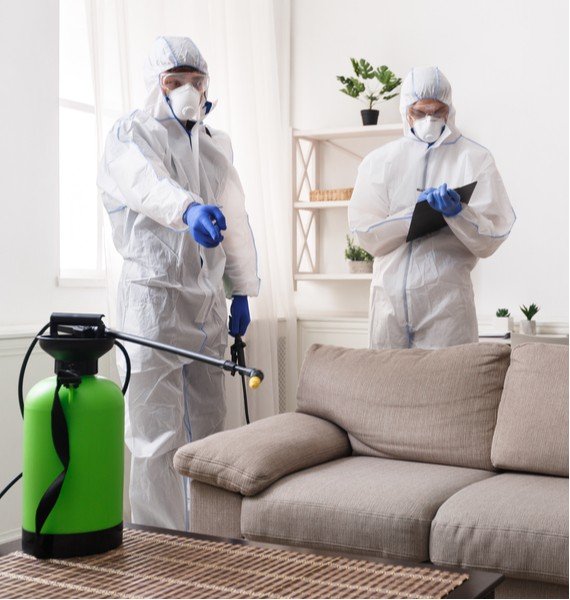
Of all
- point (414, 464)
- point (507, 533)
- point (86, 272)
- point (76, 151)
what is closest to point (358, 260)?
point (86, 272)

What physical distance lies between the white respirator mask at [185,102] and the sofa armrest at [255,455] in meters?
0.97

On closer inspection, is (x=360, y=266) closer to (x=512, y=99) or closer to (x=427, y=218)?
(x=512, y=99)

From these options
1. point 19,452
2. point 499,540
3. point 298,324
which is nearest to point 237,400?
point 298,324

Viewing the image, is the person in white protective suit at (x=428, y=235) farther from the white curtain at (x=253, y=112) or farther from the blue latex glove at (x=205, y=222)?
the white curtain at (x=253, y=112)

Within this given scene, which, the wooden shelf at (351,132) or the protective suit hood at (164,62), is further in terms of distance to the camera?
the wooden shelf at (351,132)

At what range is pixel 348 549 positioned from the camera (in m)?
2.08

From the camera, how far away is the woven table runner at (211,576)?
114 centimetres

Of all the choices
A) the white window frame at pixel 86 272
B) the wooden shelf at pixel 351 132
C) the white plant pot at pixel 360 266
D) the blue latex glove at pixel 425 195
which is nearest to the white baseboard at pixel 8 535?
the white window frame at pixel 86 272

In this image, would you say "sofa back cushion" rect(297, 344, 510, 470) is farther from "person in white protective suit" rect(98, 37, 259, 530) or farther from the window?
the window

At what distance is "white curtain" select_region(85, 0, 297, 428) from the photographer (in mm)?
3691

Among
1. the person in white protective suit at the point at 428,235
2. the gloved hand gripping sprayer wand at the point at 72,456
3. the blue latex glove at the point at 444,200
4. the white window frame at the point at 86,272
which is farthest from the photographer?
the white window frame at the point at 86,272

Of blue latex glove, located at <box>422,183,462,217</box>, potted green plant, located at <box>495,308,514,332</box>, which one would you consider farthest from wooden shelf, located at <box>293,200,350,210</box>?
blue latex glove, located at <box>422,183,462,217</box>

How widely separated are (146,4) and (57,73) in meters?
0.48

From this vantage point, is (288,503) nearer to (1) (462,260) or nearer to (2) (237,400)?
(1) (462,260)
